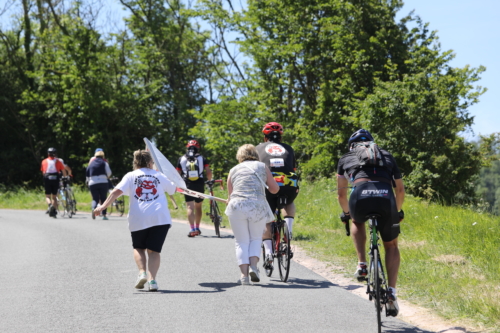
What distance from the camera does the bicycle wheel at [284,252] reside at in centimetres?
798

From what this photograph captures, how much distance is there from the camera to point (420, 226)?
1195cm

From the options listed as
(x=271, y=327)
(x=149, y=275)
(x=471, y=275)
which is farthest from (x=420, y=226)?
(x=271, y=327)

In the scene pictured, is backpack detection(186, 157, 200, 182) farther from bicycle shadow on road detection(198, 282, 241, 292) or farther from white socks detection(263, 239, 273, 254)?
bicycle shadow on road detection(198, 282, 241, 292)

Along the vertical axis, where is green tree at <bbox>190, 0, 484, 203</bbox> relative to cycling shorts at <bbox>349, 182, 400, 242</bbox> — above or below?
above

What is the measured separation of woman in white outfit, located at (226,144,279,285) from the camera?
7.68 m

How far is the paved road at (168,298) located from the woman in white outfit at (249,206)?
37 centimetres

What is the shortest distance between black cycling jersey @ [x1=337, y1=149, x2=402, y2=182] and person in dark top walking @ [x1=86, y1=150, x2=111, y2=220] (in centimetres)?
1317

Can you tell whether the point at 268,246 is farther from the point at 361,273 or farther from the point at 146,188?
the point at 361,273

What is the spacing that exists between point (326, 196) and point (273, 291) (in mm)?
11249

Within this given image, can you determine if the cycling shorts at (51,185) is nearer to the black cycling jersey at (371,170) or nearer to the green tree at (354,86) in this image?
the green tree at (354,86)

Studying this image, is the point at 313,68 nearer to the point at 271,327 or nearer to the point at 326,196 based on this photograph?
the point at 326,196

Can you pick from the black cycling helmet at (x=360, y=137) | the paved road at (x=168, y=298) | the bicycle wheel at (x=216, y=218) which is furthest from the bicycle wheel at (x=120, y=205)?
the black cycling helmet at (x=360, y=137)

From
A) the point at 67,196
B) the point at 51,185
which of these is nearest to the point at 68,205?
the point at 67,196

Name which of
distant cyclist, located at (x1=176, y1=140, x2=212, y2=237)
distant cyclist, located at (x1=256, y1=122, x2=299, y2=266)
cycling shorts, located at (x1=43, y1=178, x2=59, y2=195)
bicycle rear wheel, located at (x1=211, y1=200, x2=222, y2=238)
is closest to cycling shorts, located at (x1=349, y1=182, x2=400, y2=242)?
distant cyclist, located at (x1=256, y1=122, x2=299, y2=266)
